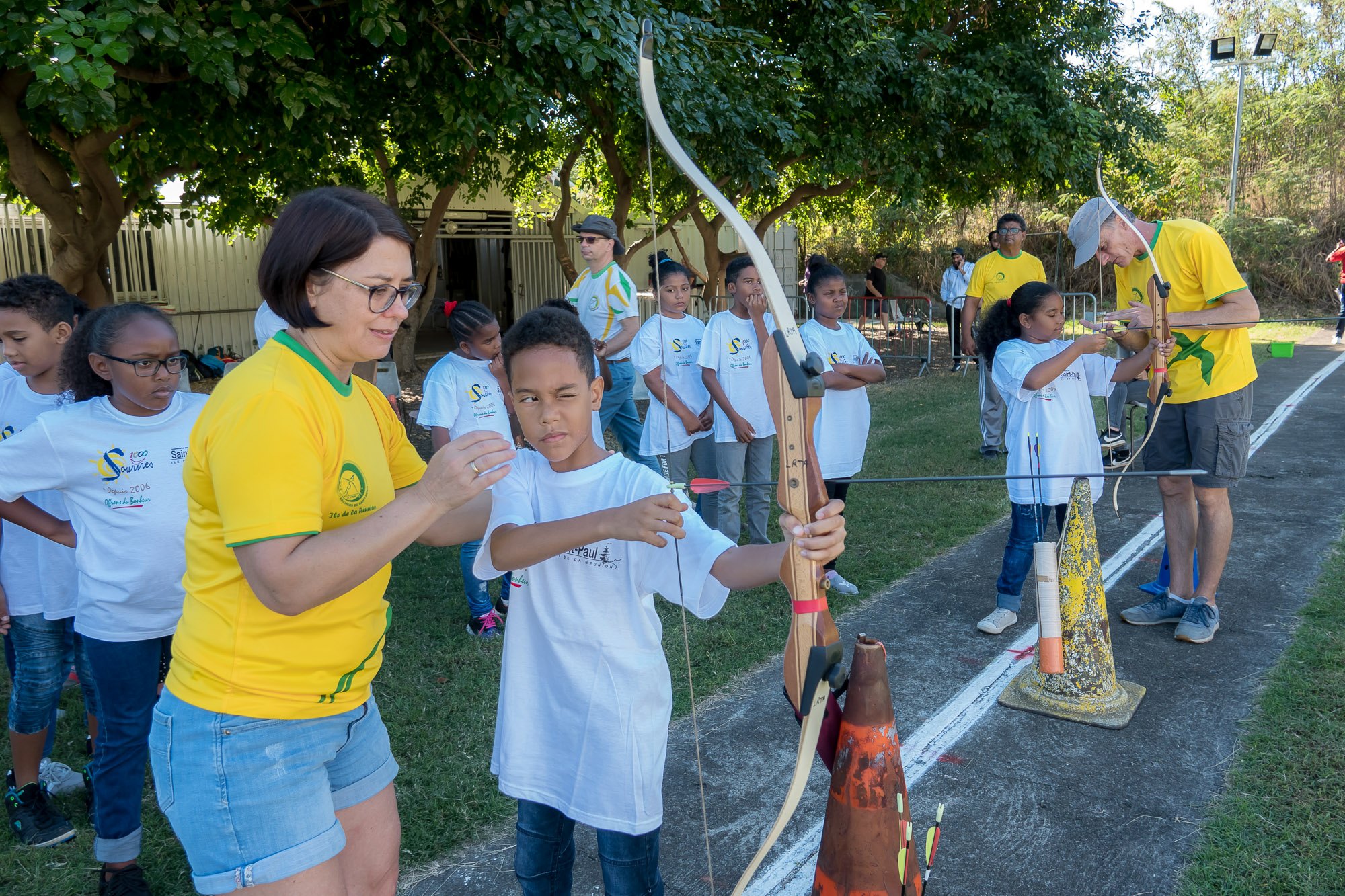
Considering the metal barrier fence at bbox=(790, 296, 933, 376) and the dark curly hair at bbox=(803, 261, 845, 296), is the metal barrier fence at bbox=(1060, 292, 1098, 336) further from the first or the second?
the metal barrier fence at bbox=(790, 296, 933, 376)

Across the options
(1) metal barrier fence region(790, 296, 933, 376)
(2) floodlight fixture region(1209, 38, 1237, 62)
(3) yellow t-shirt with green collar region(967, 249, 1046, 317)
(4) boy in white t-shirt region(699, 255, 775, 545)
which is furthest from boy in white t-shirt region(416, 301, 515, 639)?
(2) floodlight fixture region(1209, 38, 1237, 62)

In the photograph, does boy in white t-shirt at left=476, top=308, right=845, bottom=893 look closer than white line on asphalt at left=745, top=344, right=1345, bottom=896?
Yes

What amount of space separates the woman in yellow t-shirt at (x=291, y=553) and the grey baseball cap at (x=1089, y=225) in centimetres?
404

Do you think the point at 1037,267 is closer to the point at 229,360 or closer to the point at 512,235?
the point at 229,360

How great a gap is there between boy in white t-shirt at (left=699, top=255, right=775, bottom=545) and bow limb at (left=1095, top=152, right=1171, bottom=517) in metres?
2.03

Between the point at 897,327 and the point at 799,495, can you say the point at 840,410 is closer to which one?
the point at 799,495

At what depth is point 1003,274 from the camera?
8.73 meters

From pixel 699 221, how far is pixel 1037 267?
8.80m

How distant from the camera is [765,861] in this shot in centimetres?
314

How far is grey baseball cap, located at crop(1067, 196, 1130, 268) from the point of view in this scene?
4.83 m

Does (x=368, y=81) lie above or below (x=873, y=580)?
above

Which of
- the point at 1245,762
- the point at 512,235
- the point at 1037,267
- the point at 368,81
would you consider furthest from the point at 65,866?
the point at 512,235

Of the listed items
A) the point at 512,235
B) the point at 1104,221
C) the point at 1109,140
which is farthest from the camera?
the point at 512,235

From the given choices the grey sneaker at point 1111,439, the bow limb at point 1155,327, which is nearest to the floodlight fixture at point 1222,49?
the grey sneaker at point 1111,439
